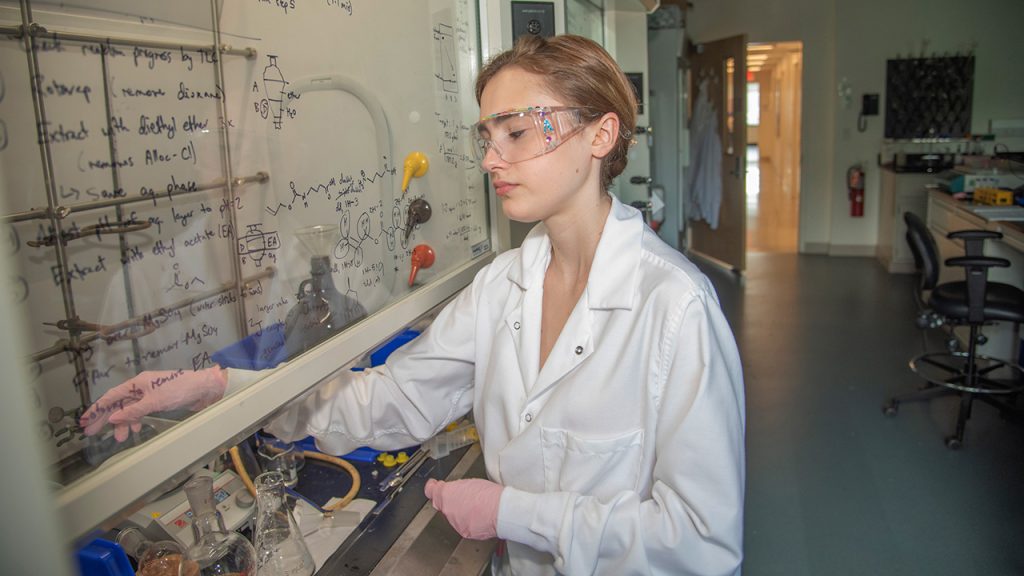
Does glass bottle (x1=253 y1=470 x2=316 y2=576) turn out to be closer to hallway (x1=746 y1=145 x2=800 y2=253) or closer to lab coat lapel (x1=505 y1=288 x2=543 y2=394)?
lab coat lapel (x1=505 y1=288 x2=543 y2=394)

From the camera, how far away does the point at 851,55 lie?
21.8 feet

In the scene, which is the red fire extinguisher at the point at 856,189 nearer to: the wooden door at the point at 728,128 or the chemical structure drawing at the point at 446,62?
the wooden door at the point at 728,128

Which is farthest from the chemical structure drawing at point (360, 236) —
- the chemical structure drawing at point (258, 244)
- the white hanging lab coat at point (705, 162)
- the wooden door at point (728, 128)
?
the white hanging lab coat at point (705, 162)

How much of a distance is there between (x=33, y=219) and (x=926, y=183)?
6.77 meters

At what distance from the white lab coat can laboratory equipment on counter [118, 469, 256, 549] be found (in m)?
0.13

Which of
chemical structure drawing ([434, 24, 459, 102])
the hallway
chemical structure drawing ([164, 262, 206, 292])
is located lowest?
the hallway

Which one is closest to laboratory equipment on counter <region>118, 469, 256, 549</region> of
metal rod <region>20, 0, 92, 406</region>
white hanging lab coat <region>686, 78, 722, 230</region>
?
metal rod <region>20, 0, 92, 406</region>

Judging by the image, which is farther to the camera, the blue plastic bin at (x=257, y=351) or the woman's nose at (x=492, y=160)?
the woman's nose at (x=492, y=160)

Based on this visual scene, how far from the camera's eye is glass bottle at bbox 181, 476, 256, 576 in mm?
1033

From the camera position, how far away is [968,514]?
110 inches

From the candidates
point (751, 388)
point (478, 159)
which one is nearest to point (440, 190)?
point (478, 159)

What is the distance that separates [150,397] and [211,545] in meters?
0.35

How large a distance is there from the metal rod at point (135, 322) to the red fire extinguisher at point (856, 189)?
22.8ft

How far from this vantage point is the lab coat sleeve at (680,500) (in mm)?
1026
